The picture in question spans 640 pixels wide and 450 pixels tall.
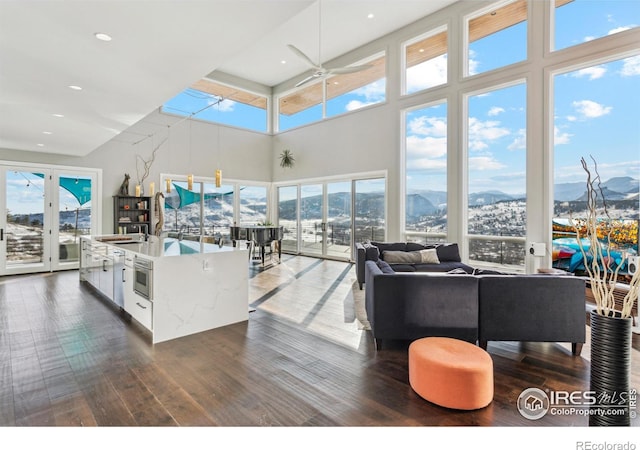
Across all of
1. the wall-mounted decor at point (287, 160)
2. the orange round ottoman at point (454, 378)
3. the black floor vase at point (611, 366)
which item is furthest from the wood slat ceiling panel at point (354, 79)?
the black floor vase at point (611, 366)

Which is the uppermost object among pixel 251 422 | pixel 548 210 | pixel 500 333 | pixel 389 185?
pixel 389 185

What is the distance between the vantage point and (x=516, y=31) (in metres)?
6.33

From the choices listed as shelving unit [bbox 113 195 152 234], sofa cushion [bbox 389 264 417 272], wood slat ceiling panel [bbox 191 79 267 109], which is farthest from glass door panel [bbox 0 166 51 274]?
sofa cushion [bbox 389 264 417 272]

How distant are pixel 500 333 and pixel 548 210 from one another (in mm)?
3680

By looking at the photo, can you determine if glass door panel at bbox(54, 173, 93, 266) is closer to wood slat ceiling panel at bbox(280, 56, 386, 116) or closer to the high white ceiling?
the high white ceiling

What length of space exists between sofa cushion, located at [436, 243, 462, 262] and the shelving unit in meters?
6.99

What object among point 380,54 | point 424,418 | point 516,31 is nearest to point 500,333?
point 424,418

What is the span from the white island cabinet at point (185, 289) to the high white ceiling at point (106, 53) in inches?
76.4

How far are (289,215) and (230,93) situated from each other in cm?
428

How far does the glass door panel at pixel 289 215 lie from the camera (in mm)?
10906

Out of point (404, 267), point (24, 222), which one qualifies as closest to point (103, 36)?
point (404, 267)

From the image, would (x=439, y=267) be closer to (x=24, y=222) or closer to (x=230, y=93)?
(x=230, y=93)

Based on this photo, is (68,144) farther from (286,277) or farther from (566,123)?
(566,123)

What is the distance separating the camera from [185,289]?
3637 mm
